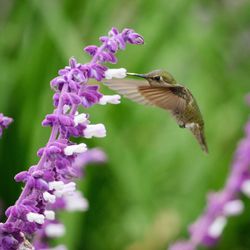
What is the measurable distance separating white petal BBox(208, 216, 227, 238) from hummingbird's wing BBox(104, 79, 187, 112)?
89 centimetres

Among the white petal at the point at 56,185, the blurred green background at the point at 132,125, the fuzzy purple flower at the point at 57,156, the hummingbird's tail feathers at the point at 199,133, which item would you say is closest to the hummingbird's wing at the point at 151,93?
the hummingbird's tail feathers at the point at 199,133

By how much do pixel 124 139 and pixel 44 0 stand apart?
1.29 m

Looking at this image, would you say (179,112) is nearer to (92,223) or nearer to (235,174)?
(235,174)

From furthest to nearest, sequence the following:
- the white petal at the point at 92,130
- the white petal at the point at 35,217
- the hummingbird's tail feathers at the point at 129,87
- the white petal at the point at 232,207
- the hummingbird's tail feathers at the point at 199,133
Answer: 1. the white petal at the point at 232,207
2. the hummingbird's tail feathers at the point at 199,133
3. the hummingbird's tail feathers at the point at 129,87
4. the white petal at the point at 92,130
5. the white petal at the point at 35,217

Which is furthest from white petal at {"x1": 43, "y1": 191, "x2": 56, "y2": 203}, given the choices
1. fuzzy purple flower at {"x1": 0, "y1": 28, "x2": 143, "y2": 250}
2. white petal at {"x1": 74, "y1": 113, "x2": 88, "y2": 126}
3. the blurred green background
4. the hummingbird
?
the blurred green background

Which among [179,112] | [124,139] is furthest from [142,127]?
[179,112]

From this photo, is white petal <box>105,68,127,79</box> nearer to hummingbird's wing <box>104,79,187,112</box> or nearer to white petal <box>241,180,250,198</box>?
hummingbird's wing <box>104,79,187,112</box>

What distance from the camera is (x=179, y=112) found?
2203 mm

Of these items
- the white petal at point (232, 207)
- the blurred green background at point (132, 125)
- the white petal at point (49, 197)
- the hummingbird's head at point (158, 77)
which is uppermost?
the blurred green background at point (132, 125)

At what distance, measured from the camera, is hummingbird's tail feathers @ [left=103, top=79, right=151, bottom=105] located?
1.99 metres

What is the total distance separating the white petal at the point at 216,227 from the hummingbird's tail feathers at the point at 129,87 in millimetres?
1020

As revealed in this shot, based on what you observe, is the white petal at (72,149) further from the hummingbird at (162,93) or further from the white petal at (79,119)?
the hummingbird at (162,93)

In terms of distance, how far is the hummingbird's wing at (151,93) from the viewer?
2.01 m

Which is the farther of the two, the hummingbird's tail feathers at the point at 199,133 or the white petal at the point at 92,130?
the hummingbird's tail feathers at the point at 199,133
